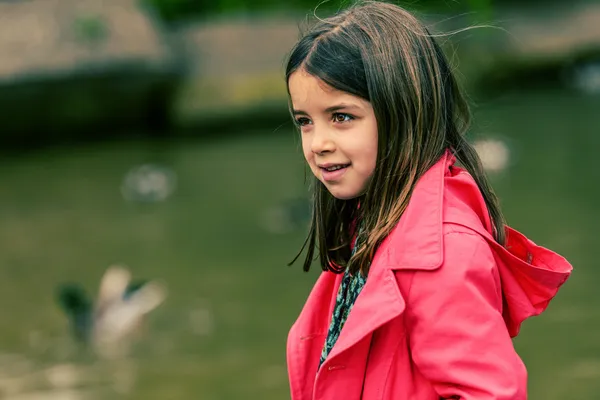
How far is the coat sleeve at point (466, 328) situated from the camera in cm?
128

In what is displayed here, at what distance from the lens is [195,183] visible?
714cm

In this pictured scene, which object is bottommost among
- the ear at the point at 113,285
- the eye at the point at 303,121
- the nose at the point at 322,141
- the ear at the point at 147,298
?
the nose at the point at 322,141

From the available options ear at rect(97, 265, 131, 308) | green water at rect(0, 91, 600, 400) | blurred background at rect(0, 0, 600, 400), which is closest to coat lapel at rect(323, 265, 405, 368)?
blurred background at rect(0, 0, 600, 400)

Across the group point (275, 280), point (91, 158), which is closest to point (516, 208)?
point (275, 280)

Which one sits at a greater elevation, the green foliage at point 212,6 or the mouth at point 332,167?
the green foliage at point 212,6

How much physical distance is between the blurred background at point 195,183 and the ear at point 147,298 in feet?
0.03

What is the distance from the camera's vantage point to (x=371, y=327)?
4.33 ft

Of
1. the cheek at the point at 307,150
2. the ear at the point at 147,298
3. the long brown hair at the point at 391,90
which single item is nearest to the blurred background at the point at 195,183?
the ear at the point at 147,298

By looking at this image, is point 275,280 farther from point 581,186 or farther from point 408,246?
point 408,246

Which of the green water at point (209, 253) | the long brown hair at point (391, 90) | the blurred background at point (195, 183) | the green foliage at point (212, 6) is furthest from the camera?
the green foliage at point (212, 6)

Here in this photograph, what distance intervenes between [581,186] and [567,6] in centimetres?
528

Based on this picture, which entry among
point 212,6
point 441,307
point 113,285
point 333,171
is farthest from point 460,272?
point 212,6

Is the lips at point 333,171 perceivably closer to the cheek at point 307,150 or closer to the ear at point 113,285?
the cheek at point 307,150

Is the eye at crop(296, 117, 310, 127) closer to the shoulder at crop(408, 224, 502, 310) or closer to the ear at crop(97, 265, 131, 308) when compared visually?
the shoulder at crop(408, 224, 502, 310)
